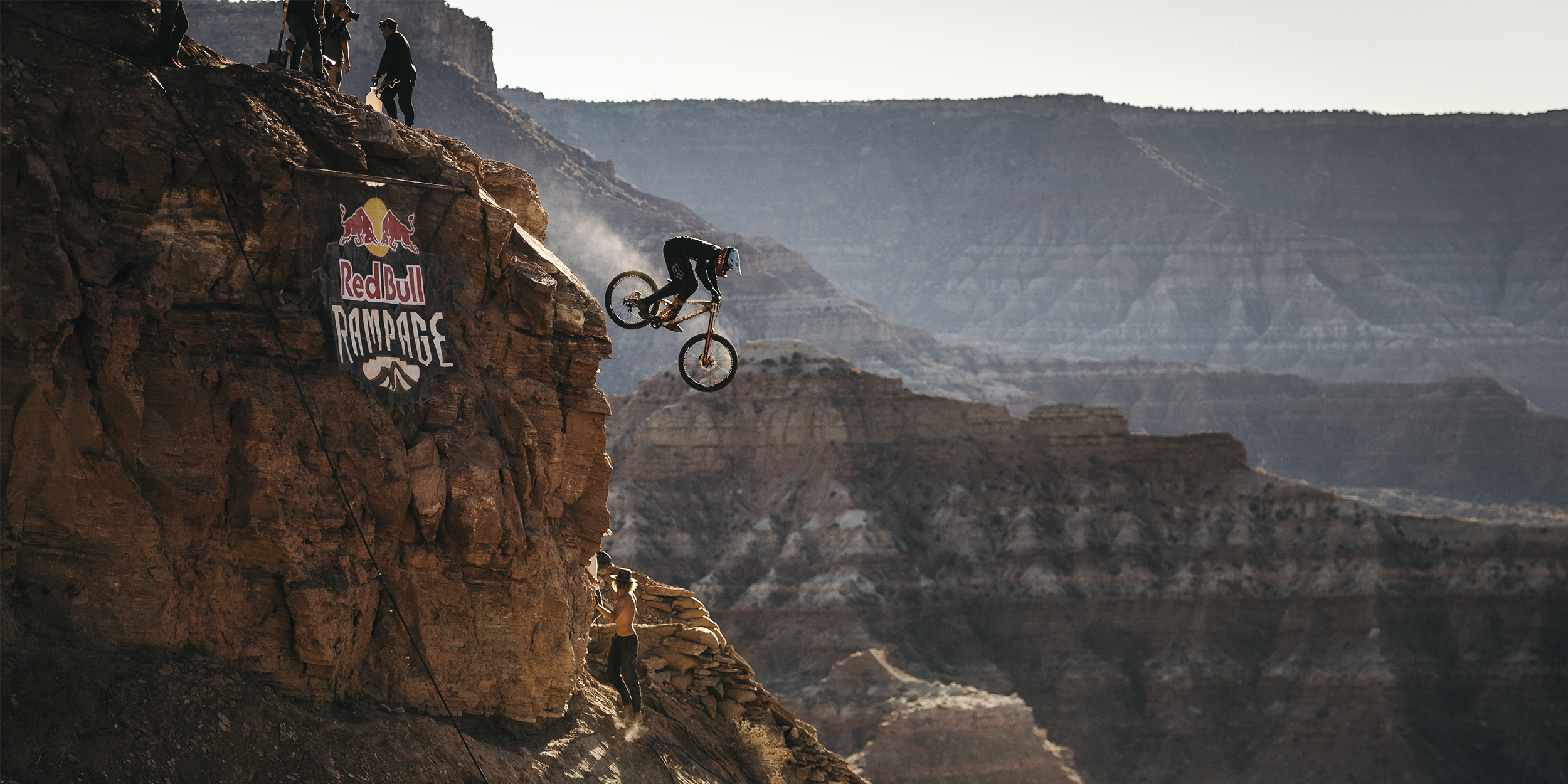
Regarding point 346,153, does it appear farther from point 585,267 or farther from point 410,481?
point 585,267

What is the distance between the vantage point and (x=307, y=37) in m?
23.6

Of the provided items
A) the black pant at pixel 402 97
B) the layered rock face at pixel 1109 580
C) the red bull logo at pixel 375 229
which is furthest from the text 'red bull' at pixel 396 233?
the layered rock face at pixel 1109 580

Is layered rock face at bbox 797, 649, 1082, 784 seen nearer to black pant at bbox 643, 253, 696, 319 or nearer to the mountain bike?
the mountain bike

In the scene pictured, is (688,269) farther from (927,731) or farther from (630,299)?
(927,731)

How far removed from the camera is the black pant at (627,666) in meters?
26.4

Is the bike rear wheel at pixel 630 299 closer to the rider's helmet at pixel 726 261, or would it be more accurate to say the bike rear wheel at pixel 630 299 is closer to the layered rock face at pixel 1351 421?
the rider's helmet at pixel 726 261

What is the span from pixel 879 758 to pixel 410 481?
4812 cm

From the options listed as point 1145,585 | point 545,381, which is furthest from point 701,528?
point 545,381

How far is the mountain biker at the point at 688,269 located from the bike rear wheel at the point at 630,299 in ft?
0.67

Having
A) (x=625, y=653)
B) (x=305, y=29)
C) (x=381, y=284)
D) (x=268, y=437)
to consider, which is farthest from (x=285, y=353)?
(x=625, y=653)

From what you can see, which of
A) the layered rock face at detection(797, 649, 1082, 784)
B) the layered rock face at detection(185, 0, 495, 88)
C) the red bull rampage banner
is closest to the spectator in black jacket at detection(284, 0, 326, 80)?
the red bull rampage banner

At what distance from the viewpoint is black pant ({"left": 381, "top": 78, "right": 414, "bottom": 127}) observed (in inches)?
995

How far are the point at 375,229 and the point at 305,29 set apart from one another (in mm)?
3195

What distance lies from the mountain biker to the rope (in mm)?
6483
